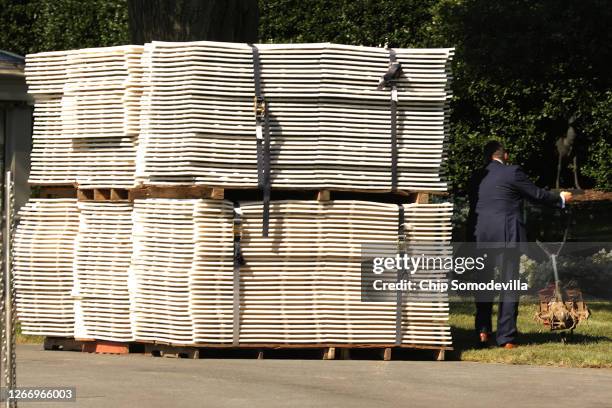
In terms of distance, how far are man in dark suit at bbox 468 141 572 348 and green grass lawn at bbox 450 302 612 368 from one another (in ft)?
0.97

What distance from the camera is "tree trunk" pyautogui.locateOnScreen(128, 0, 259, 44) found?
1320cm

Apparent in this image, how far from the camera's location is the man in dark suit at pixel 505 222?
1174 cm

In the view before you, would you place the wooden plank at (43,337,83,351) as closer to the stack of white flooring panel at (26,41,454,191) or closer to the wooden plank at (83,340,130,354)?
the wooden plank at (83,340,130,354)

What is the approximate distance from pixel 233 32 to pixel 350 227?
3.36 meters

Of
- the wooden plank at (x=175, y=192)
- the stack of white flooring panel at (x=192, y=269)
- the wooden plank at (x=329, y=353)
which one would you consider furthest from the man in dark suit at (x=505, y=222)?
the wooden plank at (x=175, y=192)

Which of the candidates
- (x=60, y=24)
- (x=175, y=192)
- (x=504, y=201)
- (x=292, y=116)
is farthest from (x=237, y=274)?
(x=60, y=24)

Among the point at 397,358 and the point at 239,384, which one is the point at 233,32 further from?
the point at 239,384

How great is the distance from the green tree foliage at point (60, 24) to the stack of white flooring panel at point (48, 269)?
15.3m

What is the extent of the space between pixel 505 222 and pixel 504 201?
0.62ft

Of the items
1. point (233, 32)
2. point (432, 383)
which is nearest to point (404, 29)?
point (233, 32)

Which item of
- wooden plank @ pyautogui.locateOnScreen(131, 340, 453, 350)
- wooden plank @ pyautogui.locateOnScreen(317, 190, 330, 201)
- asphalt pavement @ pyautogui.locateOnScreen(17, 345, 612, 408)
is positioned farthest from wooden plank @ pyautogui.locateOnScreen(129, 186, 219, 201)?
asphalt pavement @ pyautogui.locateOnScreen(17, 345, 612, 408)

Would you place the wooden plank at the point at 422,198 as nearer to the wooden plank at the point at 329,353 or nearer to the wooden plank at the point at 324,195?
the wooden plank at the point at 324,195

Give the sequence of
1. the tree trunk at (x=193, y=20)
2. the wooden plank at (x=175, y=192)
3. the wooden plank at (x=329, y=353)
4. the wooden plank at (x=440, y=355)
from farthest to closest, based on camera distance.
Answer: the tree trunk at (x=193, y=20) < the wooden plank at (x=440, y=355) < the wooden plank at (x=329, y=353) < the wooden plank at (x=175, y=192)

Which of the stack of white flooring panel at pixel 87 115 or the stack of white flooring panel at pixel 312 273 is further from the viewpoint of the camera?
the stack of white flooring panel at pixel 87 115
